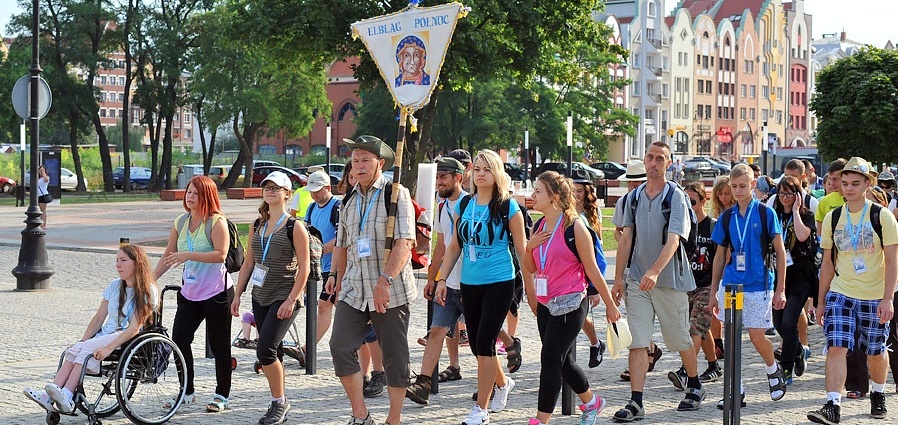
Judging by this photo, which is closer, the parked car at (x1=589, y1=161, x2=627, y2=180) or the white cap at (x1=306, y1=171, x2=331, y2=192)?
the white cap at (x1=306, y1=171, x2=331, y2=192)

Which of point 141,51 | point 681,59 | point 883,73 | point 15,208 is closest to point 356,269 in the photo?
point 883,73

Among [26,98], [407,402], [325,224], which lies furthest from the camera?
[26,98]

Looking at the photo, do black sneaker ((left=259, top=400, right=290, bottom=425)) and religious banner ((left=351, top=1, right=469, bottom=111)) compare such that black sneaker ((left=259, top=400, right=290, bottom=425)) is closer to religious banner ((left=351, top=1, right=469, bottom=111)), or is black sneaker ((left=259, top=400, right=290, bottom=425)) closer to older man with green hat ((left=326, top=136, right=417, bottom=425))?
older man with green hat ((left=326, top=136, right=417, bottom=425))

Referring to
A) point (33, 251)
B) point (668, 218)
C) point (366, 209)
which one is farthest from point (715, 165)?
point (366, 209)

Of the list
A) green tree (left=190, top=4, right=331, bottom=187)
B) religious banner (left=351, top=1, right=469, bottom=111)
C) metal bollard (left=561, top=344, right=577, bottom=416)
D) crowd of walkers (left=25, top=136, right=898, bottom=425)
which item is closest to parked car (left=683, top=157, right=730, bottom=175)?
green tree (left=190, top=4, right=331, bottom=187)

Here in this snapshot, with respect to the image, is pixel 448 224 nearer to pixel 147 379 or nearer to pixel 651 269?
pixel 651 269

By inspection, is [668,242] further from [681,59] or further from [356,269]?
[681,59]

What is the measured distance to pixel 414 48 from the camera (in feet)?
29.5

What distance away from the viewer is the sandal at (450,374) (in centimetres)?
922

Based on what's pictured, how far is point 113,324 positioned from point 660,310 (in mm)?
3490

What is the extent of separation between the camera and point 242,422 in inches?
302

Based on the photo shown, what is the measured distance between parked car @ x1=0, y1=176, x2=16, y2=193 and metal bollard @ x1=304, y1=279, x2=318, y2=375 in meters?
47.2

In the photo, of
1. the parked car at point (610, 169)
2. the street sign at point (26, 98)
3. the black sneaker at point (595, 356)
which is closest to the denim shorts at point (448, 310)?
the black sneaker at point (595, 356)

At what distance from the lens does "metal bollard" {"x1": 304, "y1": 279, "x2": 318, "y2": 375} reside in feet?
30.0
